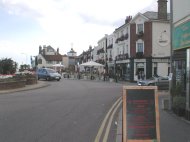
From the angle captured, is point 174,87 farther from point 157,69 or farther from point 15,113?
point 157,69

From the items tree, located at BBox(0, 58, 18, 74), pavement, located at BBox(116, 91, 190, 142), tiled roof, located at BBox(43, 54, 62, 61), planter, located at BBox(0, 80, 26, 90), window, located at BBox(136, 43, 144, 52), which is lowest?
pavement, located at BBox(116, 91, 190, 142)

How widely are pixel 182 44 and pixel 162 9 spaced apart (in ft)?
137

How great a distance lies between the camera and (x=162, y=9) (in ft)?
179

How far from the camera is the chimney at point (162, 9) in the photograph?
54469mm

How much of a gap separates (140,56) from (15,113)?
42.9m

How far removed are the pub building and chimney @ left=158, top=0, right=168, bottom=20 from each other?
37.7m

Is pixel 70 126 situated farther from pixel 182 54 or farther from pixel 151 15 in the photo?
pixel 151 15

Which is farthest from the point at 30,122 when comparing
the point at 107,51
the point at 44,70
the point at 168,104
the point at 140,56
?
the point at 107,51

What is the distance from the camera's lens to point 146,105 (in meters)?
7.74

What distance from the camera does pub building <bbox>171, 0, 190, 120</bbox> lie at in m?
13.4

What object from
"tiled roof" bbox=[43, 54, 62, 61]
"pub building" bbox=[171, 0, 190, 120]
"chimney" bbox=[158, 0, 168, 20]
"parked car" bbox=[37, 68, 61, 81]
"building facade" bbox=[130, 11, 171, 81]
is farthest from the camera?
"tiled roof" bbox=[43, 54, 62, 61]

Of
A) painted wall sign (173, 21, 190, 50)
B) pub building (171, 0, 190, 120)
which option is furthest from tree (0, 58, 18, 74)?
painted wall sign (173, 21, 190, 50)

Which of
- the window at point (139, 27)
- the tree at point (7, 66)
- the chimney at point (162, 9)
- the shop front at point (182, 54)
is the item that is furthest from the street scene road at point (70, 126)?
the window at point (139, 27)

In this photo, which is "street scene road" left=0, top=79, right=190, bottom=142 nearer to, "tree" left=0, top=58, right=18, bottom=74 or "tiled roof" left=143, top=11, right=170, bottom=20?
"tree" left=0, top=58, right=18, bottom=74
